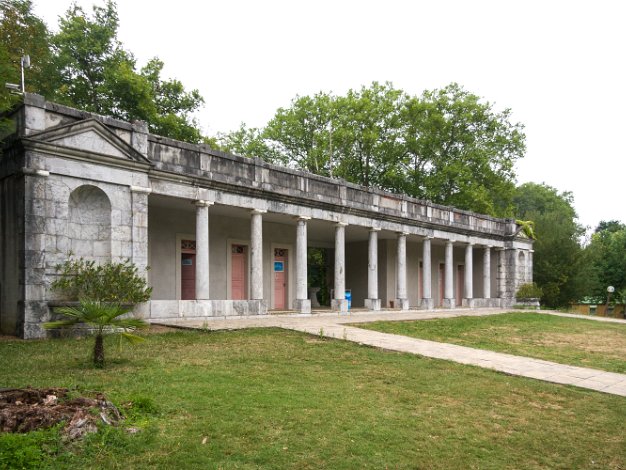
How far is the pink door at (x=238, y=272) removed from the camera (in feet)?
64.5

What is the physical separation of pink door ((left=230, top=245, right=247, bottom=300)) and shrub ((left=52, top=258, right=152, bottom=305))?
760cm

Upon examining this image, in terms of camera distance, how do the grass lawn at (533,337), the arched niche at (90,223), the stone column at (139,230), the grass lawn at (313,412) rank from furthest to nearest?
1. the stone column at (139,230)
2. the arched niche at (90,223)
3. the grass lawn at (533,337)
4. the grass lawn at (313,412)

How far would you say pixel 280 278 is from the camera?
21.8 meters

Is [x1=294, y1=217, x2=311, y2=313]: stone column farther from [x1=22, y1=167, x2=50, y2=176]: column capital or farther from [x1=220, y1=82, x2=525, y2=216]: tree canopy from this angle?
[x1=220, y1=82, x2=525, y2=216]: tree canopy

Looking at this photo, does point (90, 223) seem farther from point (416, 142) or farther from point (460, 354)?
point (416, 142)

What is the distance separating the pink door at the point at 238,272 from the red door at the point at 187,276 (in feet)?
5.84

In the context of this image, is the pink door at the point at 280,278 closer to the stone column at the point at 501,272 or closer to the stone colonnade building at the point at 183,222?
the stone colonnade building at the point at 183,222

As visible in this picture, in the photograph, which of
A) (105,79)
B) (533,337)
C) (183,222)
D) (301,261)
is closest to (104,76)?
(105,79)

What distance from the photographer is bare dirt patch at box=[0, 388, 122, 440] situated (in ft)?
14.5

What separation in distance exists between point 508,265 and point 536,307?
3050mm

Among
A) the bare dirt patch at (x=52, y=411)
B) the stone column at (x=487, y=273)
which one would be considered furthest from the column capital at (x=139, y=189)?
the stone column at (x=487, y=273)

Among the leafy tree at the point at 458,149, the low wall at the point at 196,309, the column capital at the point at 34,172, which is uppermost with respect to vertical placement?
the leafy tree at the point at 458,149

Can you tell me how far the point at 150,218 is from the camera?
55.5ft

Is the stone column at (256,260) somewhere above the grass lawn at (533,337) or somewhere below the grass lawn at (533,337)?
above
